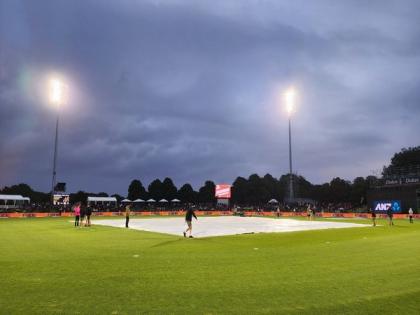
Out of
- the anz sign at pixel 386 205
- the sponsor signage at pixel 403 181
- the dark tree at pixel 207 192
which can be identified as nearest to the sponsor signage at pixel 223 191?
the anz sign at pixel 386 205

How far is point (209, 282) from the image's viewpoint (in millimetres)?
10711

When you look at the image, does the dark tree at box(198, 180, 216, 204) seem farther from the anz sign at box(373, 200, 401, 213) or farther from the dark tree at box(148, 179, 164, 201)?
the anz sign at box(373, 200, 401, 213)

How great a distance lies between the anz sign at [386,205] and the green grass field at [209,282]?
50145 mm

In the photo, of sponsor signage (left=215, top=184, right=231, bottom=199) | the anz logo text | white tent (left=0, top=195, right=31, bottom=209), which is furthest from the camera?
sponsor signage (left=215, top=184, right=231, bottom=199)

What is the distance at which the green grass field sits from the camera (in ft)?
27.3

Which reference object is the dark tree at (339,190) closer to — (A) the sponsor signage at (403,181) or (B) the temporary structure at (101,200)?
(A) the sponsor signage at (403,181)

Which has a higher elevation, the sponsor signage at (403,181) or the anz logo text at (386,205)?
the sponsor signage at (403,181)

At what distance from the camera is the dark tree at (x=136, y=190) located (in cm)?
16830

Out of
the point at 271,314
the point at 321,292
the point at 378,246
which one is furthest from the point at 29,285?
the point at 378,246

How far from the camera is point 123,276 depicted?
37.9ft

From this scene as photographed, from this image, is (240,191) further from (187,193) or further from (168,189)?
(168,189)

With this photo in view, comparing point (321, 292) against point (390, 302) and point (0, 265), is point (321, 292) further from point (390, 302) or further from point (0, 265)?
point (0, 265)

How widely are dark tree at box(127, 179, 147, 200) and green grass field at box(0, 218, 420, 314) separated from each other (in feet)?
501

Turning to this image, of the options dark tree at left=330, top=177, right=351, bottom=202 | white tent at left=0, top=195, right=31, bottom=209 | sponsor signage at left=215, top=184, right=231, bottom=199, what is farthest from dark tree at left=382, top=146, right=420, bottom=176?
white tent at left=0, top=195, right=31, bottom=209
